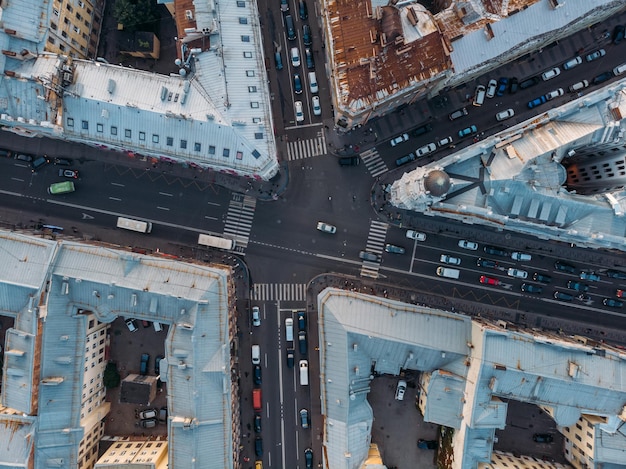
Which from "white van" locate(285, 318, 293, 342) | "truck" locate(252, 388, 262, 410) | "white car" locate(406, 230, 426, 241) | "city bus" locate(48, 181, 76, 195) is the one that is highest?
"city bus" locate(48, 181, 76, 195)

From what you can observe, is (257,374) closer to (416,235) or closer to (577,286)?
(416,235)

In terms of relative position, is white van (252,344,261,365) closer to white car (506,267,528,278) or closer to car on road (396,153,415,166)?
car on road (396,153,415,166)

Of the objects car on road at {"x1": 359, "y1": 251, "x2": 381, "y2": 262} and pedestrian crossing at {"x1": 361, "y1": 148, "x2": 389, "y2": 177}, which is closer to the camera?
car on road at {"x1": 359, "y1": 251, "x2": 381, "y2": 262}

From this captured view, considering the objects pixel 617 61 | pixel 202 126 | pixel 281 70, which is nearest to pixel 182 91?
pixel 202 126

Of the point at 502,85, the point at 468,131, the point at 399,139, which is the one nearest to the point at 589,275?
the point at 468,131

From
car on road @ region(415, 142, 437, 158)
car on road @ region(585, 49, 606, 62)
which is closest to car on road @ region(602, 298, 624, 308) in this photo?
car on road @ region(415, 142, 437, 158)

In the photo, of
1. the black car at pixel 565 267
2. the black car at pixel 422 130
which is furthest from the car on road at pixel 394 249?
the black car at pixel 565 267
